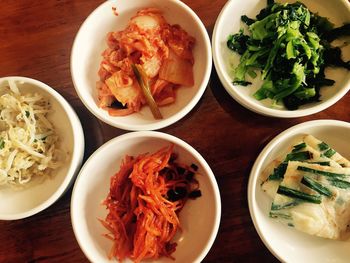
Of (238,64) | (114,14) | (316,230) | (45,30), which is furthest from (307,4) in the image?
(45,30)

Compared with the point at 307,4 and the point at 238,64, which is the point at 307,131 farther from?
the point at 307,4

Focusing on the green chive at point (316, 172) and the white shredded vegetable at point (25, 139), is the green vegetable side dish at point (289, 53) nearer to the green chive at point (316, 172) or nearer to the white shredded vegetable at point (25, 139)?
the green chive at point (316, 172)

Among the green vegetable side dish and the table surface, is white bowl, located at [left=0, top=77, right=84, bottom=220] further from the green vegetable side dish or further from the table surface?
the green vegetable side dish

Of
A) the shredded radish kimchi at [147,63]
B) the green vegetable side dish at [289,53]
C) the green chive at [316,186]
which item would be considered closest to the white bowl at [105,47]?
the shredded radish kimchi at [147,63]

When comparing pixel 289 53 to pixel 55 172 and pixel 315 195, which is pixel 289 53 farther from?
pixel 55 172

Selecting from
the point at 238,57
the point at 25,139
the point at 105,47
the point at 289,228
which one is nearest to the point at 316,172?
the point at 289,228
